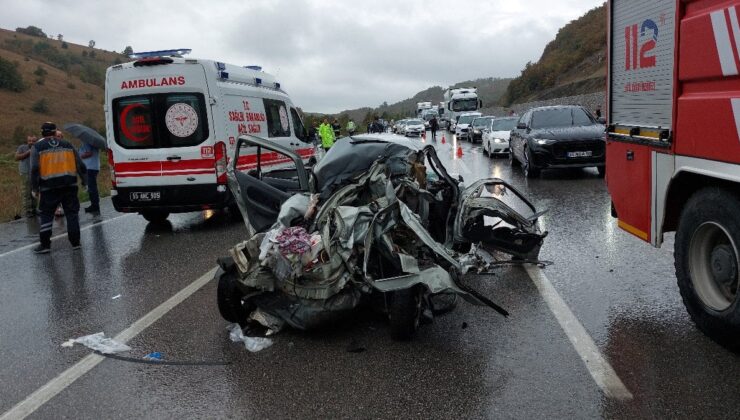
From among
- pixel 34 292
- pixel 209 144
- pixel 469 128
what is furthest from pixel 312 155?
pixel 469 128

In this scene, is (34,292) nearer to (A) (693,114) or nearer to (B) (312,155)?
(A) (693,114)

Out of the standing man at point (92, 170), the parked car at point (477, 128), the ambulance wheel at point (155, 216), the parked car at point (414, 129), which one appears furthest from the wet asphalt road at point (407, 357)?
the parked car at point (414, 129)

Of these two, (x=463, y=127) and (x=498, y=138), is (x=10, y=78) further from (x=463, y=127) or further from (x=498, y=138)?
(x=498, y=138)

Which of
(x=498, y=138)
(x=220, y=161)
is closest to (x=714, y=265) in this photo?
(x=220, y=161)

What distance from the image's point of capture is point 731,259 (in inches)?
156

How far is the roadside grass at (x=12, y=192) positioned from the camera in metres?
13.5

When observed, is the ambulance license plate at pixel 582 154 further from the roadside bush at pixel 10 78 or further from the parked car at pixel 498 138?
the roadside bush at pixel 10 78

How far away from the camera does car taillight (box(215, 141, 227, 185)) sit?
9492 millimetres

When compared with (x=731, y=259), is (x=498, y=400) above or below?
below

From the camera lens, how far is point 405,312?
4.41 m

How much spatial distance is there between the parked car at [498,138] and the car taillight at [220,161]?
1255cm

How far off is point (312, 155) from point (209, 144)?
14.3ft

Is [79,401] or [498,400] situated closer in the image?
→ [498,400]

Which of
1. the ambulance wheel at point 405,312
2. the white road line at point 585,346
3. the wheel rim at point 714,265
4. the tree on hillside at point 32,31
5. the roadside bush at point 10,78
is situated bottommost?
the white road line at point 585,346
